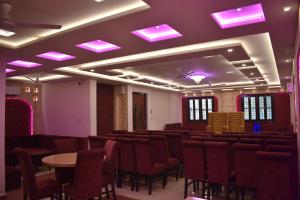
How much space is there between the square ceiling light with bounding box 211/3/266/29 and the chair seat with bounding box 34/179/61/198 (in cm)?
316

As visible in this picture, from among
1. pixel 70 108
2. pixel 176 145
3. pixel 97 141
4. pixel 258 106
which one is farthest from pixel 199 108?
pixel 97 141

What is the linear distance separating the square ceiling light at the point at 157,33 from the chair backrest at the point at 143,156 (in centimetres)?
180

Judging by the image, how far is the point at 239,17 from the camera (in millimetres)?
3551

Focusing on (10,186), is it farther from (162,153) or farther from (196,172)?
(196,172)

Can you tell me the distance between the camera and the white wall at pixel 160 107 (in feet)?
34.7

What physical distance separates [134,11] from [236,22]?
153cm

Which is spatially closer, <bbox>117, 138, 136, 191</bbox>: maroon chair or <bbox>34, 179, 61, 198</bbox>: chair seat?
<bbox>34, 179, 61, 198</bbox>: chair seat

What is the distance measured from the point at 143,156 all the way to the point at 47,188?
1730 mm

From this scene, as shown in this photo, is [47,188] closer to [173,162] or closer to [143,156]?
[143,156]

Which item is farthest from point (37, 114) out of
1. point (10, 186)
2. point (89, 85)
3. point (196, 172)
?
point (196, 172)

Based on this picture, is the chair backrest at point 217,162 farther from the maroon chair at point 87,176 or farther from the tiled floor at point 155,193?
the maroon chair at point 87,176

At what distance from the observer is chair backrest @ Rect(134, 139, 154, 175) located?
4.32 meters

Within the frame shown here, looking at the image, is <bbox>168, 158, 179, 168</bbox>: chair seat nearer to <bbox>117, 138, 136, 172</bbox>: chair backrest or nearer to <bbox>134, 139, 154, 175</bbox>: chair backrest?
<bbox>134, 139, 154, 175</bbox>: chair backrest

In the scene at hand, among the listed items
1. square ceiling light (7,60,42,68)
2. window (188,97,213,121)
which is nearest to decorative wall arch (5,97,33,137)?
square ceiling light (7,60,42,68)
